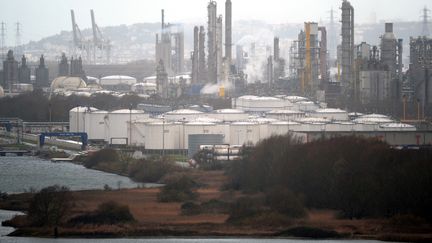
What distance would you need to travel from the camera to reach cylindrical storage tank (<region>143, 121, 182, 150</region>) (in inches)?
1786

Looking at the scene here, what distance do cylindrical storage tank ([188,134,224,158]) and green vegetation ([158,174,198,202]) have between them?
951cm

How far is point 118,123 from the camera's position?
49.8m

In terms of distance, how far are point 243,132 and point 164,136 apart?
2230 mm

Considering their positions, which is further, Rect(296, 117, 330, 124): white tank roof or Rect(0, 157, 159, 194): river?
Rect(296, 117, 330, 124): white tank roof

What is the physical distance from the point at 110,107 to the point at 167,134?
14.5m

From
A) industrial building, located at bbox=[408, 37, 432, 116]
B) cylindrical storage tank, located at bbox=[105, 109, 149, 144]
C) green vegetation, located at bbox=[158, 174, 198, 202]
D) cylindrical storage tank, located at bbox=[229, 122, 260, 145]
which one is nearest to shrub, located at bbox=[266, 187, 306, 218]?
green vegetation, located at bbox=[158, 174, 198, 202]

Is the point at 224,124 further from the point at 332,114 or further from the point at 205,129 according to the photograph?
the point at 332,114

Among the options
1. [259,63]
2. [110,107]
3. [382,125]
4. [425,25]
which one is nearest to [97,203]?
[382,125]

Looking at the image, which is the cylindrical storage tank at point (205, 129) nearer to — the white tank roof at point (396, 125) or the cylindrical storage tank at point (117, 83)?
the white tank roof at point (396, 125)

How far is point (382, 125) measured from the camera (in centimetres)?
4259

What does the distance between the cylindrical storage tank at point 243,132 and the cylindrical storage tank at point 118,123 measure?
16.2 ft

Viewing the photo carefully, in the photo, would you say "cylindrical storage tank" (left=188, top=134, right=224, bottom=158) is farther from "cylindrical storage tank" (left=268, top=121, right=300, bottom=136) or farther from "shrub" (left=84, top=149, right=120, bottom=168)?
"shrub" (left=84, top=149, right=120, bottom=168)

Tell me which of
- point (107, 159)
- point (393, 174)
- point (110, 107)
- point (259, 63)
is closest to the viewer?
point (393, 174)

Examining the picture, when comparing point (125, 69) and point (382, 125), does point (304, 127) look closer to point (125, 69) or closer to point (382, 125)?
point (382, 125)
